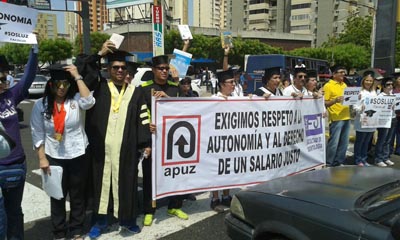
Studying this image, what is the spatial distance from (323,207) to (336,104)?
4.38 meters

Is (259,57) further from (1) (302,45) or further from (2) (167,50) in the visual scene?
(1) (302,45)

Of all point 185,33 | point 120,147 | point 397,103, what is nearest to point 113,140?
point 120,147

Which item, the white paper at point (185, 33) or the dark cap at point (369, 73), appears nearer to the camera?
the dark cap at point (369, 73)

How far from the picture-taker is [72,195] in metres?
3.62

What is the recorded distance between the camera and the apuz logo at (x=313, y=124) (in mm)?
5328

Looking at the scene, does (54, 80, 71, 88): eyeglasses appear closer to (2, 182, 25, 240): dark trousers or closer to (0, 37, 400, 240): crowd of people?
(0, 37, 400, 240): crowd of people

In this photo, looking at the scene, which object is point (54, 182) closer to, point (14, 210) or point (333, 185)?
point (14, 210)

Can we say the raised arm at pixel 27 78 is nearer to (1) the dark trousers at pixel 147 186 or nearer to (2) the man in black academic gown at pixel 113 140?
(2) the man in black academic gown at pixel 113 140

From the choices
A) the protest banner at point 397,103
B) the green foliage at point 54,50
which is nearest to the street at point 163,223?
the protest banner at point 397,103

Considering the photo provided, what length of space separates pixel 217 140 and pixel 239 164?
1.47ft

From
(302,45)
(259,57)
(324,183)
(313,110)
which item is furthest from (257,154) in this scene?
(302,45)

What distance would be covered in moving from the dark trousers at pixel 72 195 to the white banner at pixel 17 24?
117 cm

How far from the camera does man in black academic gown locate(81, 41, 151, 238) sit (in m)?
3.75

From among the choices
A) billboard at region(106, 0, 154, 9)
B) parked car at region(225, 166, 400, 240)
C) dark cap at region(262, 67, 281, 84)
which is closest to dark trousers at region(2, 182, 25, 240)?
parked car at region(225, 166, 400, 240)
